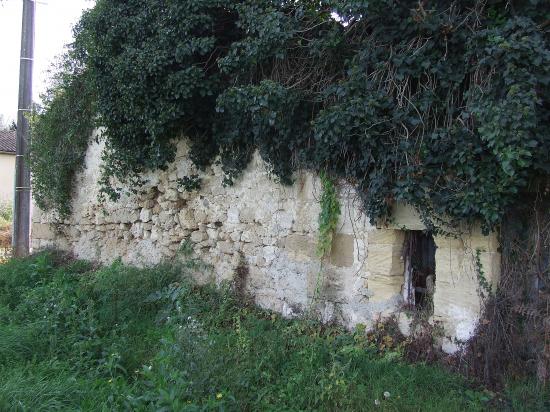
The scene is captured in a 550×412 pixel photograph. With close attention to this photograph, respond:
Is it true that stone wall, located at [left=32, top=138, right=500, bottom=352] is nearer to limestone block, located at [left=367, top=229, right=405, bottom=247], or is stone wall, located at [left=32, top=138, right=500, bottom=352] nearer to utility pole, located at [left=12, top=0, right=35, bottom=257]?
limestone block, located at [left=367, top=229, right=405, bottom=247]

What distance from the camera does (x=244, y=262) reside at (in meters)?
6.04

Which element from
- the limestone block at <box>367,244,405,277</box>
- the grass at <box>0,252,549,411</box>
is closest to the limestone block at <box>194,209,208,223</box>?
the grass at <box>0,252,549,411</box>

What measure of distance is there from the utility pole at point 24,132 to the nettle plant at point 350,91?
2931 mm

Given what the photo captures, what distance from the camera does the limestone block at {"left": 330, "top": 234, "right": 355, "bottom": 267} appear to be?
5.00 m

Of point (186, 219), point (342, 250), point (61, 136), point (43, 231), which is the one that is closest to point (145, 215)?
point (186, 219)

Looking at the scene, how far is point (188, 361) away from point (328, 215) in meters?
1.94

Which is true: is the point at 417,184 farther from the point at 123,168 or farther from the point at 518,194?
the point at 123,168

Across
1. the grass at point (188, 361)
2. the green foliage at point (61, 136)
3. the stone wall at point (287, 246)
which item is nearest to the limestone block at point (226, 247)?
the stone wall at point (287, 246)

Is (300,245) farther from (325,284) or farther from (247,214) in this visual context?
(247,214)

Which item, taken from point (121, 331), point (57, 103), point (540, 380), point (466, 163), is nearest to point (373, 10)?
point (466, 163)

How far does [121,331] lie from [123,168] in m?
2.79

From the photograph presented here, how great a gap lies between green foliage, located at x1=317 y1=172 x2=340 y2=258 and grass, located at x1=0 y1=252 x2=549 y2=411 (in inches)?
32.6

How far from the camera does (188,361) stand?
412cm

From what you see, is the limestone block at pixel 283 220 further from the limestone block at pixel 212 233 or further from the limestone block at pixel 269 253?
the limestone block at pixel 212 233
